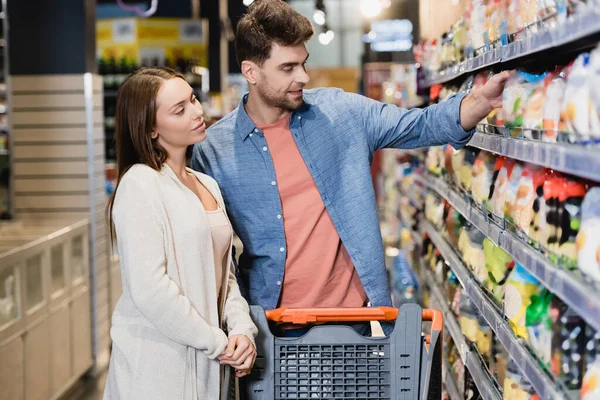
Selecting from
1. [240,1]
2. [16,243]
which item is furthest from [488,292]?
[240,1]

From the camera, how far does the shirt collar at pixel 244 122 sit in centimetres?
299

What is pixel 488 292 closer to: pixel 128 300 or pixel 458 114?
pixel 458 114

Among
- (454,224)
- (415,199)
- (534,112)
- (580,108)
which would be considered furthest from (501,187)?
(415,199)

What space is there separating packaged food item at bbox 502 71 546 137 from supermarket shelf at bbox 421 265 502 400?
2.95ft

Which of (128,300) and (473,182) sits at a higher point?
(473,182)

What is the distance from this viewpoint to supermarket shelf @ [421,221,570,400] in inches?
78.2

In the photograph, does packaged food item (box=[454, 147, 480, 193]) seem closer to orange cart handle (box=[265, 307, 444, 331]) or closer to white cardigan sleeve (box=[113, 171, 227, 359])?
orange cart handle (box=[265, 307, 444, 331])

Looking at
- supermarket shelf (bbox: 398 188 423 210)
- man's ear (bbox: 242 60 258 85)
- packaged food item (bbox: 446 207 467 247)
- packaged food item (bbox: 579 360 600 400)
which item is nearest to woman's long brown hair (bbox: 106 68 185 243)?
man's ear (bbox: 242 60 258 85)

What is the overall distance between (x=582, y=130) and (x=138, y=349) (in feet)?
4.69

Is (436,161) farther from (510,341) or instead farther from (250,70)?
(510,341)

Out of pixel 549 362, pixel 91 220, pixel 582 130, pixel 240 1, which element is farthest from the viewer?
pixel 240 1

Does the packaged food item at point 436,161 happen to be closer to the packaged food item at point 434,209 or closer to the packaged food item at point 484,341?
the packaged food item at point 434,209

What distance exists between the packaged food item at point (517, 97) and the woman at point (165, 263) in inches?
36.2

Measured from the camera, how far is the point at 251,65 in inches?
115
